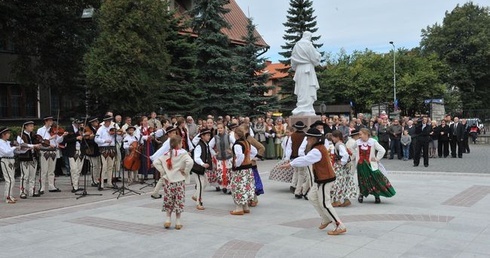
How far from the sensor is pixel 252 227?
8.02 meters

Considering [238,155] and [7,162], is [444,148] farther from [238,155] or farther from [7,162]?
[7,162]

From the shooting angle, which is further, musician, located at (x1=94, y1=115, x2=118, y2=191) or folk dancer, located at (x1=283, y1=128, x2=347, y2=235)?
musician, located at (x1=94, y1=115, x2=118, y2=191)

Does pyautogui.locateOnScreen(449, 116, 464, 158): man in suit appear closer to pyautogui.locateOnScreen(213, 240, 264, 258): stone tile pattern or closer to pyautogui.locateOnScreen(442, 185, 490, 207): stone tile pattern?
pyautogui.locateOnScreen(442, 185, 490, 207): stone tile pattern

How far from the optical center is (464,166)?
57.1 ft

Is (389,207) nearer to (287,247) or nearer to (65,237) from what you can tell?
(287,247)

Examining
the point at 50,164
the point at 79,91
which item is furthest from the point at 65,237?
the point at 79,91

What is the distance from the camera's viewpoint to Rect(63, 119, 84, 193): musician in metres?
12.4

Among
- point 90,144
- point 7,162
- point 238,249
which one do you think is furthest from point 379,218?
point 7,162

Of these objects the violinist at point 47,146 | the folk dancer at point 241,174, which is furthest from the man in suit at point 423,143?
the violinist at point 47,146

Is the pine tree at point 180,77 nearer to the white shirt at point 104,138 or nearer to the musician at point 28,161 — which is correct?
the white shirt at point 104,138

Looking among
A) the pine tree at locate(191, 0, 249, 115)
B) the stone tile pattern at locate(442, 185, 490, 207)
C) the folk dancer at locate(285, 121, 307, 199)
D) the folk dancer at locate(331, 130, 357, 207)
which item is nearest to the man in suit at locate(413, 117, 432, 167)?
the stone tile pattern at locate(442, 185, 490, 207)

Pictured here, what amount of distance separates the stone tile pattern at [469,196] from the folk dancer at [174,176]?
18.8 feet

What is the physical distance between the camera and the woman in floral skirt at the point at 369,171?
9.88m

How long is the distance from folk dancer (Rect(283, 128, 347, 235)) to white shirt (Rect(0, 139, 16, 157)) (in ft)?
23.5
